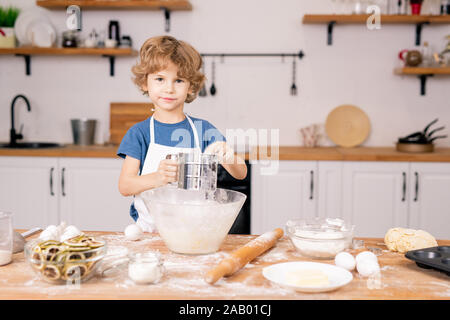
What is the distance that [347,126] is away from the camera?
10.1ft

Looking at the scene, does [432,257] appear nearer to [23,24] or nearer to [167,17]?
[167,17]

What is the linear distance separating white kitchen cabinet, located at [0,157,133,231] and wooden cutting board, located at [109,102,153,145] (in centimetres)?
41

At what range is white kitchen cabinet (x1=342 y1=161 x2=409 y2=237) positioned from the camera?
2.61m

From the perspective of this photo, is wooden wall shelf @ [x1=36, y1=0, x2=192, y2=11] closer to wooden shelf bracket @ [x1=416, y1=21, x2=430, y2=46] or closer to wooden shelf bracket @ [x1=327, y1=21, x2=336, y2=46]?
wooden shelf bracket @ [x1=327, y1=21, x2=336, y2=46]

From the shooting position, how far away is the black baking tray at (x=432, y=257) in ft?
3.09

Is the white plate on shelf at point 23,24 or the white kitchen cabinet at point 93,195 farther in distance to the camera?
the white plate on shelf at point 23,24

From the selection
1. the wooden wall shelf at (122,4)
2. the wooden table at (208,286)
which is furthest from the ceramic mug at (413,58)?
the wooden table at (208,286)

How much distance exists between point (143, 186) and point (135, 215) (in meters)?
0.26

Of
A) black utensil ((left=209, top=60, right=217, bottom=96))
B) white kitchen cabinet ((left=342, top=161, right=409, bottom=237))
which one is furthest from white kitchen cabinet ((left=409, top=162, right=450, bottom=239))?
black utensil ((left=209, top=60, right=217, bottom=96))

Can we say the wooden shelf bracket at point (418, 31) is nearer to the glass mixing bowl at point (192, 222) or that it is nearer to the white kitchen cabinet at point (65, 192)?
the white kitchen cabinet at point (65, 192)

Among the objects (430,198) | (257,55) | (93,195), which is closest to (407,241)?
(430,198)

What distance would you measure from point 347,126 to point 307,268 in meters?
2.27

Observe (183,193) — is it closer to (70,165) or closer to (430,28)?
(70,165)

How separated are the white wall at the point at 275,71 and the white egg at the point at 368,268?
7.31 feet
